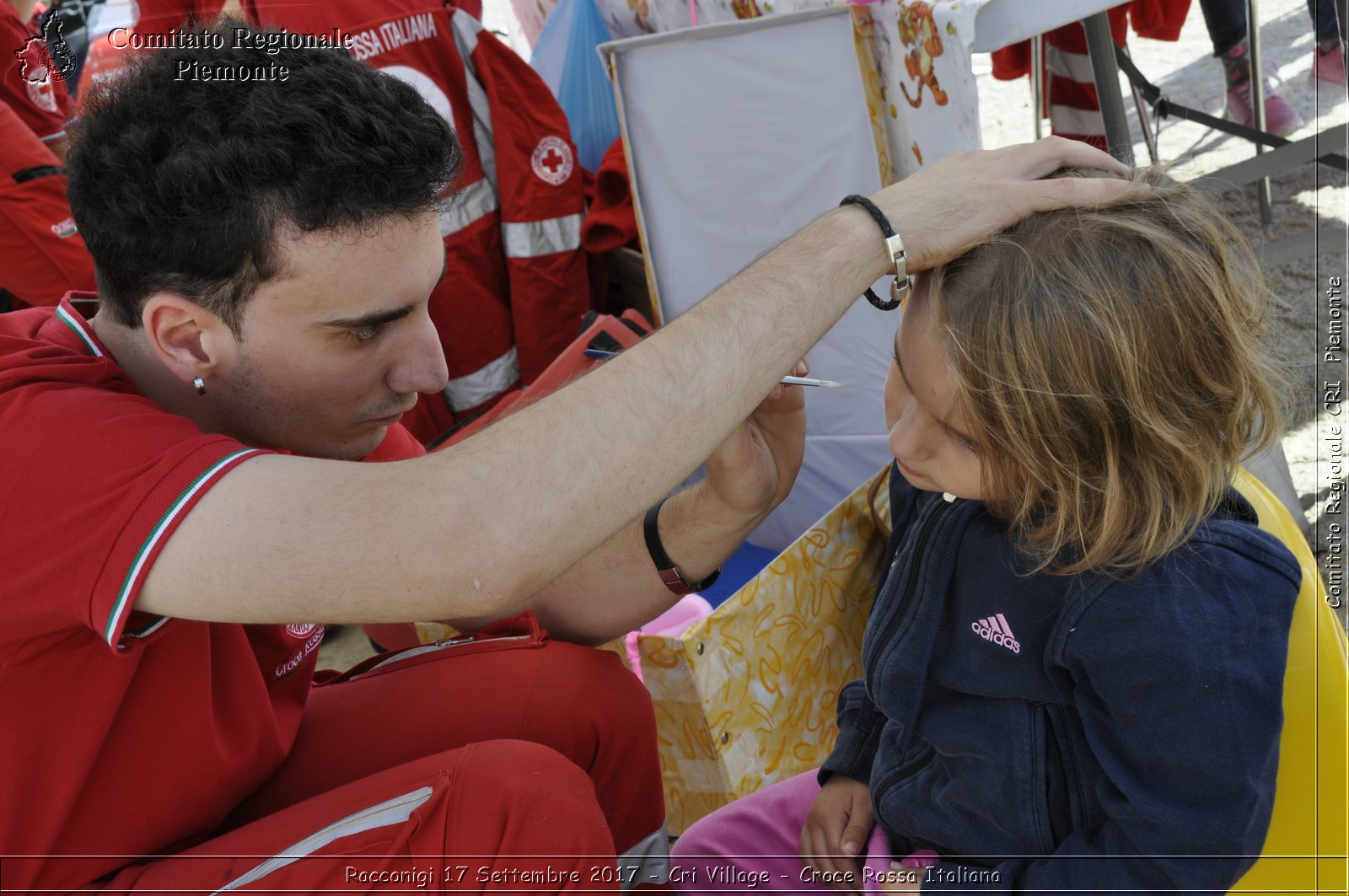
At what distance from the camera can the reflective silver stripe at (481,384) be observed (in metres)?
2.97

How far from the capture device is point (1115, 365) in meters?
1.07

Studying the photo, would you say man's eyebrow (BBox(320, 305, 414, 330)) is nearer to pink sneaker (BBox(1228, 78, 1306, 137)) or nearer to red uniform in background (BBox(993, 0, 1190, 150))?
red uniform in background (BBox(993, 0, 1190, 150))

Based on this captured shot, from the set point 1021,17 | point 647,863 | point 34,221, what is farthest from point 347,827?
point 34,221

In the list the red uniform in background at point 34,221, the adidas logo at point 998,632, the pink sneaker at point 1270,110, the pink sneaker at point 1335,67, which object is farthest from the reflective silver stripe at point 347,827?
the pink sneaker at point 1270,110

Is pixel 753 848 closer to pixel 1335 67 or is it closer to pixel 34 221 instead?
pixel 34 221

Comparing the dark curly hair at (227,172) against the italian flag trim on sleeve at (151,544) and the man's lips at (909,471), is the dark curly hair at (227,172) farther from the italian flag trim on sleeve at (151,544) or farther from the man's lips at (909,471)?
the man's lips at (909,471)

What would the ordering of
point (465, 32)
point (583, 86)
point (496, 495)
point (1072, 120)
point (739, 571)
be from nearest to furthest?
point (496, 495) < point (739, 571) < point (465, 32) < point (583, 86) < point (1072, 120)

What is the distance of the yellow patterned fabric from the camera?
5.49ft

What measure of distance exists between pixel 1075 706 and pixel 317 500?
816mm

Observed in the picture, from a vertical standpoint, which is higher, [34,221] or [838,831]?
[34,221]

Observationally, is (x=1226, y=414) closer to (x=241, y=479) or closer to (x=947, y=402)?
(x=947, y=402)

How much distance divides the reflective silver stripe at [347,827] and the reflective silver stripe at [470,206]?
6.07ft

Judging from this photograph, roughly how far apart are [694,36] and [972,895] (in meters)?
1.81

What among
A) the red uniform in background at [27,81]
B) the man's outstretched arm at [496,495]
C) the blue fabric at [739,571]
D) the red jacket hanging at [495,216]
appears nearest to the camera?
the man's outstretched arm at [496,495]
